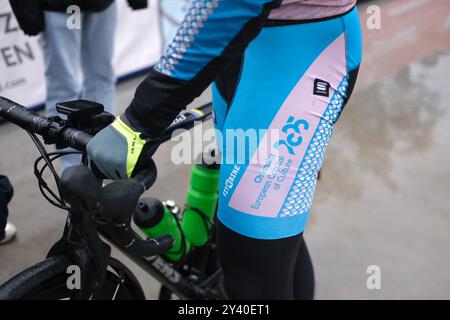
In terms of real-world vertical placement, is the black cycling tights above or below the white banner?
above

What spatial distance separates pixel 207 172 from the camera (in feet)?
4.85

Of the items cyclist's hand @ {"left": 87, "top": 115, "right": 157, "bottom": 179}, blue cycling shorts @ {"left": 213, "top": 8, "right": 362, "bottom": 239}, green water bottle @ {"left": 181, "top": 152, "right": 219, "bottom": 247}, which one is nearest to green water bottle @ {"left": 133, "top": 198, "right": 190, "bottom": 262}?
green water bottle @ {"left": 181, "top": 152, "right": 219, "bottom": 247}

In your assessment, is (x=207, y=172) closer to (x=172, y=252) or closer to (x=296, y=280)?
(x=172, y=252)

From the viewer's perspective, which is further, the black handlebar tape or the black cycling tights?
the black cycling tights

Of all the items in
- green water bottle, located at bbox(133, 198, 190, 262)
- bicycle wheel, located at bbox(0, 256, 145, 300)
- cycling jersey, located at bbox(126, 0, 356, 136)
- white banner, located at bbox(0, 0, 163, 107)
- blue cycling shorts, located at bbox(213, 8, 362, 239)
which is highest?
cycling jersey, located at bbox(126, 0, 356, 136)

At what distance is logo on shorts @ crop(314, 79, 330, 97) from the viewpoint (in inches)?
41.1

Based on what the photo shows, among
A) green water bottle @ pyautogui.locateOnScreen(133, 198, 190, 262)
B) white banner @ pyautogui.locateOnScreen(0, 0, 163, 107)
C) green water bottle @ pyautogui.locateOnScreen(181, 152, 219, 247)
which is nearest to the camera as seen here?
green water bottle @ pyautogui.locateOnScreen(133, 198, 190, 262)

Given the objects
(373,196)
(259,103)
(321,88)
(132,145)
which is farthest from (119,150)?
(373,196)

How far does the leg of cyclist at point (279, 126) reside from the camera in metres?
1.03

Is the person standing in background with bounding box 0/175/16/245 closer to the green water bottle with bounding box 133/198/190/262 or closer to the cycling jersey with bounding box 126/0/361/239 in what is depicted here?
the green water bottle with bounding box 133/198/190/262

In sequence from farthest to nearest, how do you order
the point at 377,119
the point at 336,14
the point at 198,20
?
1. the point at 377,119
2. the point at 336,14
3. the point at 198,20

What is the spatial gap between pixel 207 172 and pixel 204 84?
612mm
